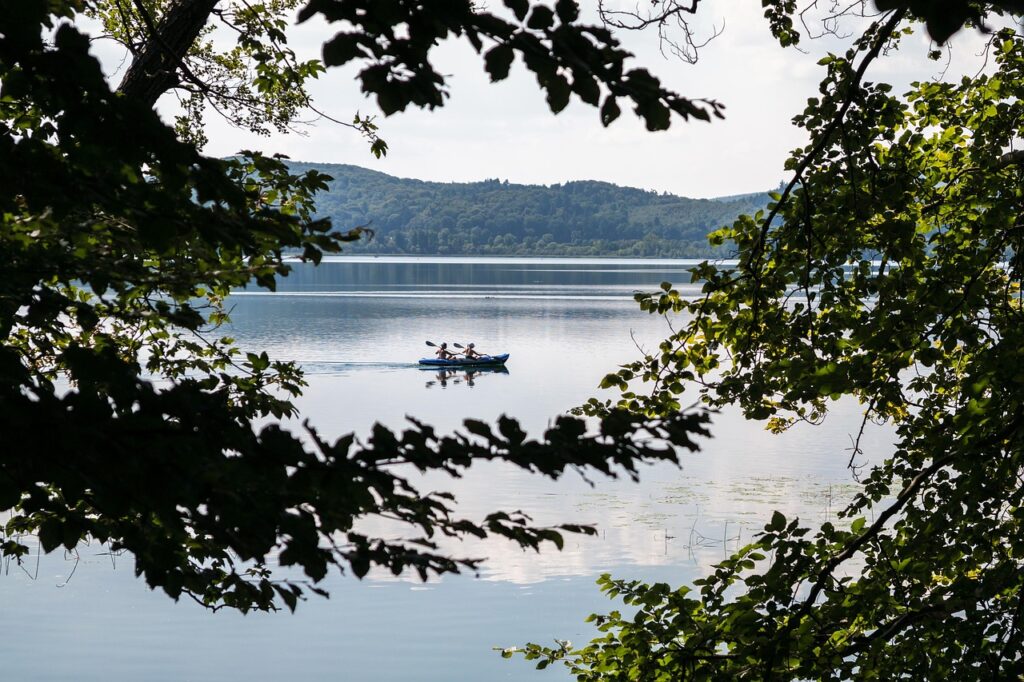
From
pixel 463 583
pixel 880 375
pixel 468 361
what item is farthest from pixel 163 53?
pixel 468 361

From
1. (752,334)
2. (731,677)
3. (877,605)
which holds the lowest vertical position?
(731,677)

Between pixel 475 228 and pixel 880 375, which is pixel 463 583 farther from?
pixel 475 228

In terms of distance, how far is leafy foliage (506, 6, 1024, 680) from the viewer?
540cm

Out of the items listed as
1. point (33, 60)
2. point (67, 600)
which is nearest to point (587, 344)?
point (67, 600)

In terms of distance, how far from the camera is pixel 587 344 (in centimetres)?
4872

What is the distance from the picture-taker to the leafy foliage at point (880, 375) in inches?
213

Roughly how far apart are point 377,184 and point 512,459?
183 metres

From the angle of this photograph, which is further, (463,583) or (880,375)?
(463,583)

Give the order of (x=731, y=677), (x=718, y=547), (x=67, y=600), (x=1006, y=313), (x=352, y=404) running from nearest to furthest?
(x=731, y=677) < (x=1006, y=313) < (x=67, y=600) < (x=718, y=547) < (x=352, y=404)

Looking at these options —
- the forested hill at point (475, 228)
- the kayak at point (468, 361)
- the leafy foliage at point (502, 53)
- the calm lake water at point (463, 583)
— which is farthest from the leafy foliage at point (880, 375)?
the forested hill at point (475, 228)

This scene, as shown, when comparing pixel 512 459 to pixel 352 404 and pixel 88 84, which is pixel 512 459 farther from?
pixel 352 404

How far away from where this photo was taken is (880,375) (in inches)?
224

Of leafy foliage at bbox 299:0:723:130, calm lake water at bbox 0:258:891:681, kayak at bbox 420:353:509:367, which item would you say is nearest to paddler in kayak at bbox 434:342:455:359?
kayak at bbox 420:353:509:367

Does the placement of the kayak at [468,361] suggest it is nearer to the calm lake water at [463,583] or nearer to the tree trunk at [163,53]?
the calm lake water at [463,583]
